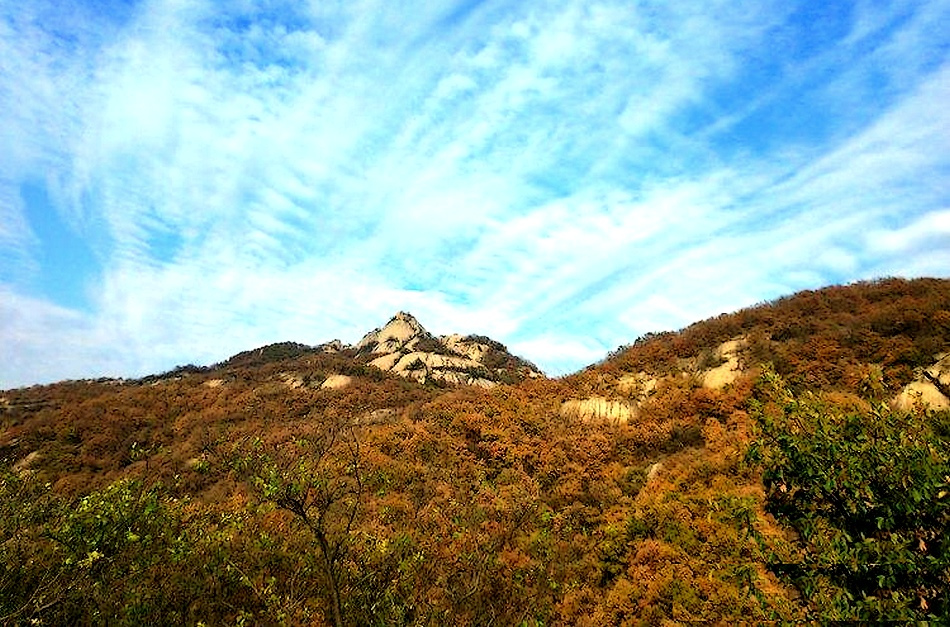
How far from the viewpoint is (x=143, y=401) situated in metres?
45.1

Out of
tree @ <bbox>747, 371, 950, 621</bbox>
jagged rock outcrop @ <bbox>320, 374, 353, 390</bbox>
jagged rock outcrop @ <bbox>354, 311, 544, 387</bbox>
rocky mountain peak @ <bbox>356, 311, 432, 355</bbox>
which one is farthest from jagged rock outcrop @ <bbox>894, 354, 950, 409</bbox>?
rocky mountain peak @ <bbox>356, 311, 432, 355</bbox>

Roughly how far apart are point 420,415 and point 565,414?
10805mm

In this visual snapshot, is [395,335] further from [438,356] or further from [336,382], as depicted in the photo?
[336,382]

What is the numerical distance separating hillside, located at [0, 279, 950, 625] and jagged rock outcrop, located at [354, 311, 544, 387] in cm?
983

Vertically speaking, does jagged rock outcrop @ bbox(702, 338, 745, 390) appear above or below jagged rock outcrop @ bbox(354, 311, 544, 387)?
below

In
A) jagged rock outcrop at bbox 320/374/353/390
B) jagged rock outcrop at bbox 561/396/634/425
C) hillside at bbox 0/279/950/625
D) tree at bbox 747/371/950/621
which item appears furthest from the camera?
jagged rock outcrop at bbox 320/374/353/390

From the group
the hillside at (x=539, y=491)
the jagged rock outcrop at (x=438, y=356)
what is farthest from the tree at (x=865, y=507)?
the jagged rock outcrop at (x=438, y=356)

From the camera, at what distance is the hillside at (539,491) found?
23.5 feet

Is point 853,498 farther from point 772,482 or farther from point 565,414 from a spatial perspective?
point 565,414

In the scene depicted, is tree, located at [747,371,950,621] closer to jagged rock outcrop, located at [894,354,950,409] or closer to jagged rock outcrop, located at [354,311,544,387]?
jagged rock outcrop, located at [894,354,950,409]

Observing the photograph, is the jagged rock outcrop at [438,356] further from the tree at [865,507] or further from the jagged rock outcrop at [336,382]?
the tree at [865,507]

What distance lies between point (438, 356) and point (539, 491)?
37.2 m

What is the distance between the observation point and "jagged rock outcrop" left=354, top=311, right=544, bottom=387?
58.9 metres

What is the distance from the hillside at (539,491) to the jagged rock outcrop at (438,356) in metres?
9.83
